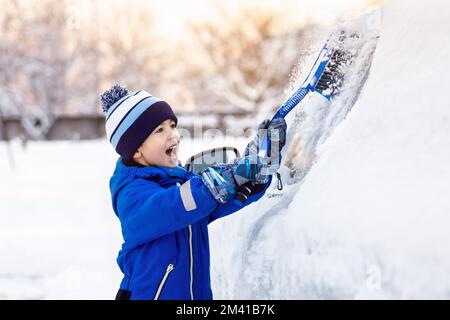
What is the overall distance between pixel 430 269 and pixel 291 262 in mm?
489

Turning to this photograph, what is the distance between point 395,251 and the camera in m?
1.20

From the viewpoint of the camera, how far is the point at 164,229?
5.21 ft

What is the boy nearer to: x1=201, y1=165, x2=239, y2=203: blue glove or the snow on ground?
x1=201, y1=165, x2=239, y2=203: blue glove

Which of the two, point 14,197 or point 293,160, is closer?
point 293,160

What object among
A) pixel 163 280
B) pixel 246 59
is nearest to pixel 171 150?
pixel 163 280

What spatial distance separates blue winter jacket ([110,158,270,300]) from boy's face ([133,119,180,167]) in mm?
51

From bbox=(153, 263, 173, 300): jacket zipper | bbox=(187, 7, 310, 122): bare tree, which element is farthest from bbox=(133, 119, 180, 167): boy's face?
bbox=(187, 7, 310, 122): bare tree

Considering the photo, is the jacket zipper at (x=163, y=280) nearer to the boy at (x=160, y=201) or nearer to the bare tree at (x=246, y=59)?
the boy at (x=160, y=201)

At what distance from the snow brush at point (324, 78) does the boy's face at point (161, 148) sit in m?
0.34

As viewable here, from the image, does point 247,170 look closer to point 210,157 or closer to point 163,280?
point 163,280

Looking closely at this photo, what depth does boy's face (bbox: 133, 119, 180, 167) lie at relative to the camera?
1769 millimetres

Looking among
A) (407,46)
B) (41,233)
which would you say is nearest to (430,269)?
(407,46)
